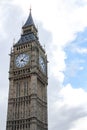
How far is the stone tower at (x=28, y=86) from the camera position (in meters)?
73.4

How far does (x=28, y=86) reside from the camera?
253ft

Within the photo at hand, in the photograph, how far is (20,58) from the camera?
81.6m

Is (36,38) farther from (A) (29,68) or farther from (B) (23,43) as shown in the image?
(A) (29,68)

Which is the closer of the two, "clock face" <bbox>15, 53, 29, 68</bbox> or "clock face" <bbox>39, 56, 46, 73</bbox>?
"clock face" <bbox>15, 53, 29, 68</bbox>

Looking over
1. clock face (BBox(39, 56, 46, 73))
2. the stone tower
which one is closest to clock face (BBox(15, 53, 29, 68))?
the stone tower

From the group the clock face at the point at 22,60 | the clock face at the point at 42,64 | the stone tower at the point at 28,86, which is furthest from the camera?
the clock face at the point at 42,64

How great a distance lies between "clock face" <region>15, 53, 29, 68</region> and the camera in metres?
80.4

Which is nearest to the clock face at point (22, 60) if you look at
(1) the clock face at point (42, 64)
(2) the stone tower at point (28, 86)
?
(2) the stone tower at point (28, 86)

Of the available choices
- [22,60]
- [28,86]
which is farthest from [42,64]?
[28,86]

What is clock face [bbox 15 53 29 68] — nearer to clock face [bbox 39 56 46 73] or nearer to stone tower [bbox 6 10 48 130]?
stone tower [bbox 6 10 48 130]

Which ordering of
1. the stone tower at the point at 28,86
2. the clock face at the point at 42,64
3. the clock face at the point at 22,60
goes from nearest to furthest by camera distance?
1. the stone tower at the point at 28,86
2. the clock face at the point at 22,60
3. the clock face at the point at 42,64

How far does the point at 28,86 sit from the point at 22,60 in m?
7.30

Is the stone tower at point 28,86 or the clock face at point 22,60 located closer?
the stone tower at point 28,86

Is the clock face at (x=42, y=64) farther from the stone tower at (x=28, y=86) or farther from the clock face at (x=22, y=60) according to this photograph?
the clock face at (x=22, y=60)
